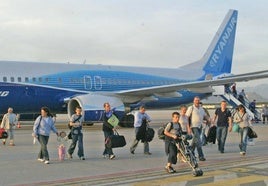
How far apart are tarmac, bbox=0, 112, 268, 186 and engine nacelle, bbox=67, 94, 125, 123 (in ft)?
21.2

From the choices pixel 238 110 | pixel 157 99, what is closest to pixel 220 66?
pixel 157 99

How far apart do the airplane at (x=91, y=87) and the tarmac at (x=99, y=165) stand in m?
7.49

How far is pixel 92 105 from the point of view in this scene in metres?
20.9

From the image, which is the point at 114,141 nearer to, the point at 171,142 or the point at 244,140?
the point at 171,142

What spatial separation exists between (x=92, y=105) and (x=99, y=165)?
10.8 metres

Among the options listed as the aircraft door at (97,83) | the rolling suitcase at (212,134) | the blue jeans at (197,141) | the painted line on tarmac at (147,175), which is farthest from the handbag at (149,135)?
the aircraft door at (97,83)

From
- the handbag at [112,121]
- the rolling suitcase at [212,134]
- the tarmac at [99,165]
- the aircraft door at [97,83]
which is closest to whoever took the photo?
the tarmac at [99,165]

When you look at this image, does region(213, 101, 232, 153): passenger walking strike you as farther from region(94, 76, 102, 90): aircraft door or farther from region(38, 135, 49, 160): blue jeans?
region(94, 76, 102, 90): aircraft door

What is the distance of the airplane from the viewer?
2133 cm

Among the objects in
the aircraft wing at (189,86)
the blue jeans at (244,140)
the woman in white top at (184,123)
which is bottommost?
the blue jeans at (244,140)

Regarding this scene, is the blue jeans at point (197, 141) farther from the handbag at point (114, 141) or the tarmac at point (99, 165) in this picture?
the handbag at point (114, 141)

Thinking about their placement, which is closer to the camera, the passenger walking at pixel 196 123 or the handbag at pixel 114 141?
the passenger walking at pixel 196 123

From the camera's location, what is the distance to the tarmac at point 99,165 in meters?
8.39

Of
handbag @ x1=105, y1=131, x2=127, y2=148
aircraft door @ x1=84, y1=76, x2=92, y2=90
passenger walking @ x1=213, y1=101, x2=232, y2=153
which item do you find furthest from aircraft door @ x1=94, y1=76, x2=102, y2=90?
handbag @ x1=105, y1=131, x2=127, y2=148
